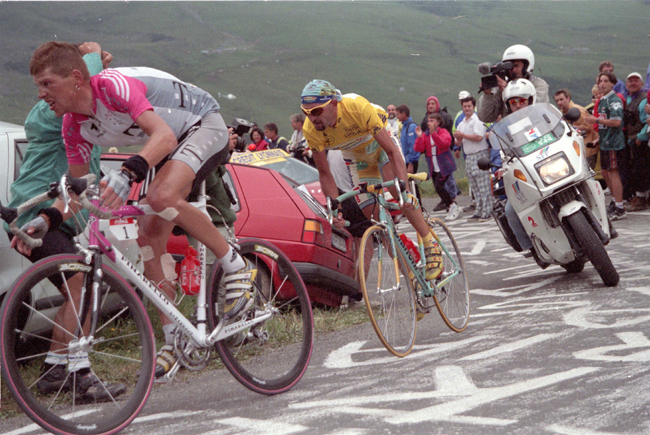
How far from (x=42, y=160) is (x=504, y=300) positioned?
13.8 feet

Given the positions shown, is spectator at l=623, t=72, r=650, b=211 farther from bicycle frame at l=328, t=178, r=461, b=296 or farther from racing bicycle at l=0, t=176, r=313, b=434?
racing bicycle at l=0, t=176, r=313, b=434

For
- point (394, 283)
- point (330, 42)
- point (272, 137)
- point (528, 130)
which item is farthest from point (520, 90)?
point (330, 42)

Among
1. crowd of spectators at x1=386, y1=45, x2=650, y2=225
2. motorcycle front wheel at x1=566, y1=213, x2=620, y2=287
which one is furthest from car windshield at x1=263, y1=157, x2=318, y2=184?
motorcycle front wheel at x1=566, y1=213, x2=620, y2=287

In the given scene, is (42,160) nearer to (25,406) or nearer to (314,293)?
(25,406)

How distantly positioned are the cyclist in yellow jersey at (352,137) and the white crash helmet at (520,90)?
1799 mm

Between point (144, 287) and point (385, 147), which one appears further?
point (385, 147)

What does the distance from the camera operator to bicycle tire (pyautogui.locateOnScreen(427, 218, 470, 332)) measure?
7.85 feet

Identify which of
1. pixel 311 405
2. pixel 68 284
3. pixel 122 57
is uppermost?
pixel 68 284

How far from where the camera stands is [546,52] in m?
105

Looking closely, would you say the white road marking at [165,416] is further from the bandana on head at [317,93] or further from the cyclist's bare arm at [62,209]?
the bandana on head at [317,93]

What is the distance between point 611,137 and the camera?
12.8 meters

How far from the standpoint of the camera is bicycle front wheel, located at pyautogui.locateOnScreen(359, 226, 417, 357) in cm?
533

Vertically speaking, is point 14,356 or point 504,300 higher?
point 14,356

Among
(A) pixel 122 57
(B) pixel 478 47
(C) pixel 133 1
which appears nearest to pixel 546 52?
(B) pixel 478 47
